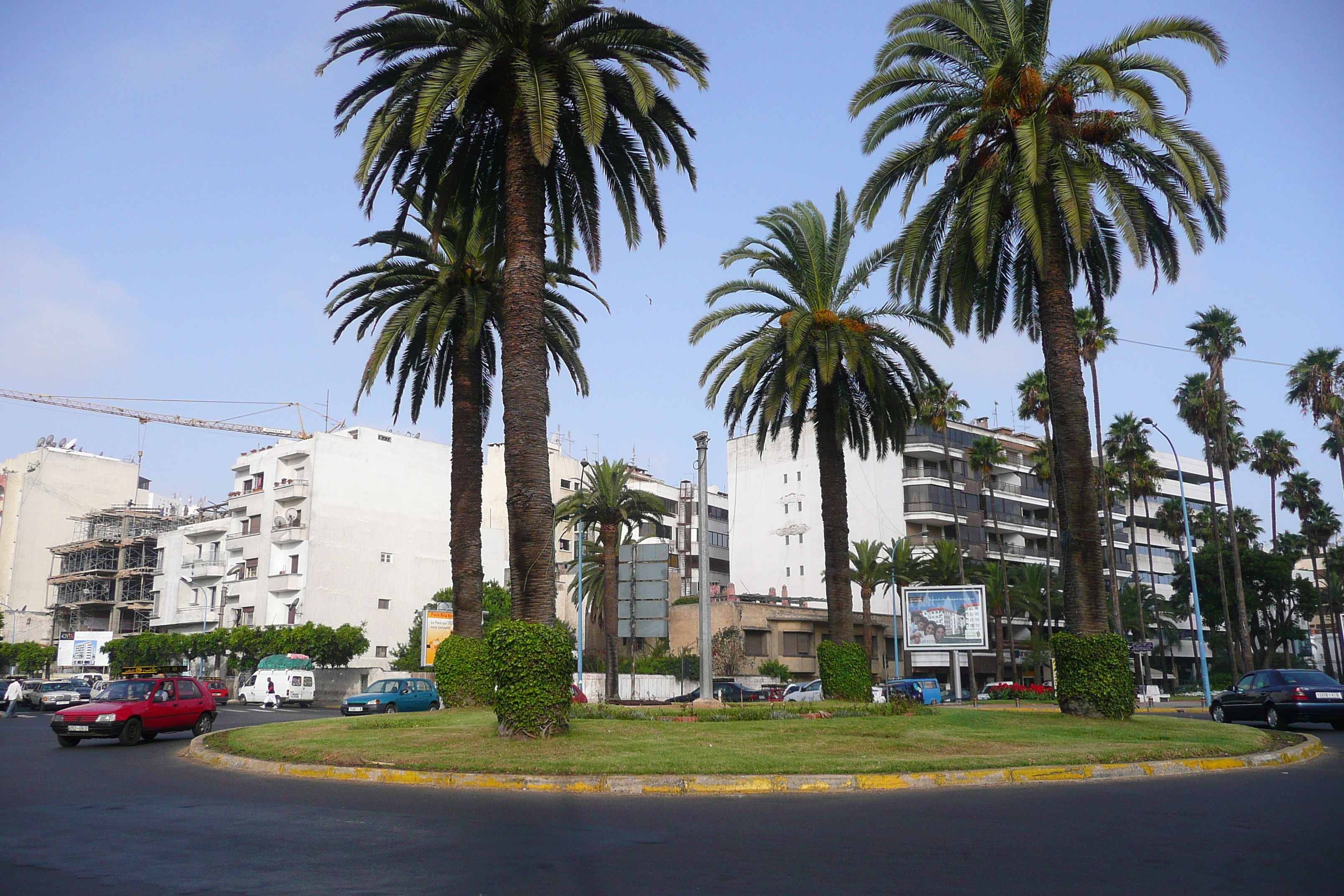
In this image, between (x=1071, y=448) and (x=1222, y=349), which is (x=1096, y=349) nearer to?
(x=1222, y=349)

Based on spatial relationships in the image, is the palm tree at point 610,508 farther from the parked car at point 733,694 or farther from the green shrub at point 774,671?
the green shrub at point 774,671

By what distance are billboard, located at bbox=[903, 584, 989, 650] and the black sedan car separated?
1099cm

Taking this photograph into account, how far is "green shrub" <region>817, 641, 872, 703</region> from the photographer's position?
92.4ft

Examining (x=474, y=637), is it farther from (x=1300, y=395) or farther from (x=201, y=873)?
(x=1300, y=395)

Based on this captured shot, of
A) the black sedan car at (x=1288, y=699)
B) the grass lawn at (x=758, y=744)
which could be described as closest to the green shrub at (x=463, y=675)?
the grass lawn at (x=758, y=744)

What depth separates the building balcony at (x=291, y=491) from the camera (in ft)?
250

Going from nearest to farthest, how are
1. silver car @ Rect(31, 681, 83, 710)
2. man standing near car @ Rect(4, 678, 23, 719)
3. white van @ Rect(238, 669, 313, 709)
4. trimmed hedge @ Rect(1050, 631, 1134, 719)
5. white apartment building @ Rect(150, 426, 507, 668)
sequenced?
1. trimmed hedge @ Rect(1050, 631, 1134, 719)
2. man standing near car @ Rect(4, 678, 23, 719)
3. silver car @ Rect(31, 681, 83, 710)
4. white van @ Rect(238, 669, 313, 709)
5. white apartment building @ Rect(150, 426, 507, 668)

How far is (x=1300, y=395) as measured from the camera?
216ft

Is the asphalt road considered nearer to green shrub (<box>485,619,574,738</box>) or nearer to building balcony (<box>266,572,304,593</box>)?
green shrub (<box>485,619,574,738</box>)

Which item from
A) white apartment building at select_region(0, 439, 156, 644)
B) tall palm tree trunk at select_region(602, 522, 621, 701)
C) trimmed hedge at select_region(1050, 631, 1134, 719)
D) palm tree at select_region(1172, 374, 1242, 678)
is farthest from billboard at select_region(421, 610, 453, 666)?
white apartment building at select_region(0, 439, 156, 644)

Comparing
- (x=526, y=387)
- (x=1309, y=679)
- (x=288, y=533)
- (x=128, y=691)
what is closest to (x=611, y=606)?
(x=128, y=691)

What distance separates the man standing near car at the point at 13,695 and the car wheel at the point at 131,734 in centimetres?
2252

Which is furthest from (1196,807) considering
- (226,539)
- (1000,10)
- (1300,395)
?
(226,539)

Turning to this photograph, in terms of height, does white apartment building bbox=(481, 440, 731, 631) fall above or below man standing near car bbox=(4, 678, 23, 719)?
above
